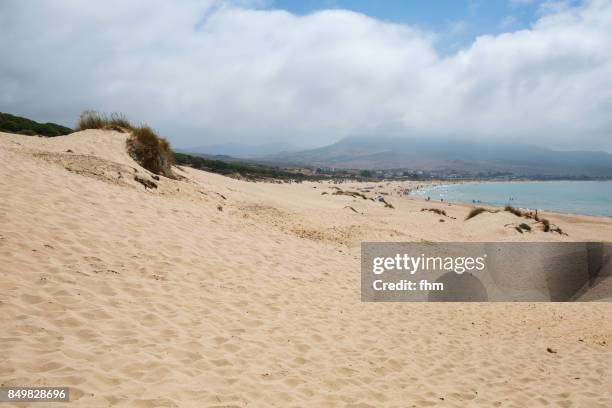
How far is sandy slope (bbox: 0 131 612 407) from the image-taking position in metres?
4.58

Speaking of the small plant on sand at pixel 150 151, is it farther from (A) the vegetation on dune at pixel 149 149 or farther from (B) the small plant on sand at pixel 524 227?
(B) the small plant on sand at pixel 524 227

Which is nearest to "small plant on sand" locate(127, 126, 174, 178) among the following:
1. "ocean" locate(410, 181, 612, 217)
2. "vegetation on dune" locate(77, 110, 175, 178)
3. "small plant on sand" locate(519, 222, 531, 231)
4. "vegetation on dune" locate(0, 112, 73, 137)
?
"vegetation on dune" locate(77, 110, 175, 178)

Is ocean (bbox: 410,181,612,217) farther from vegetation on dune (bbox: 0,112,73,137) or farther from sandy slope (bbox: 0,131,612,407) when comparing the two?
vegetation on dune (bbox: 0,112,73,137)

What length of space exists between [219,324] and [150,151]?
1408cm

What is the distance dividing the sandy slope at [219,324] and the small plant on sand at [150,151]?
531 cm

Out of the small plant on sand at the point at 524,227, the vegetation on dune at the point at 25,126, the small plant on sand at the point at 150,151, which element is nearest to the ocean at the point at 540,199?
the small plant on sand at the point at 524,227

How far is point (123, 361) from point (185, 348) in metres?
0.87

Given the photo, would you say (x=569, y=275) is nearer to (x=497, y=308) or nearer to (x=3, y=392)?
(x=497, y=308)

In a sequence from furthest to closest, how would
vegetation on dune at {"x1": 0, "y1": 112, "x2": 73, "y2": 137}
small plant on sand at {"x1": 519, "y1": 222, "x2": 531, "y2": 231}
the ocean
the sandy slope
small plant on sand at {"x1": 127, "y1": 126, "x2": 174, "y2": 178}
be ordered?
the ocean
vegetation on dune at {"x1": 0, "y1": 112, "x2": 73, "y2": 137}
small plant on sand at {"x1": 519, "y1": 222, "x2": 531, "y2": 231}
small plant on sand at {"x1": 127, "y1": 126, "x2": 174, "y2": 178}
the sandy slope

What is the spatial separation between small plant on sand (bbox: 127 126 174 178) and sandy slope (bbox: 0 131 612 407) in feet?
17.4

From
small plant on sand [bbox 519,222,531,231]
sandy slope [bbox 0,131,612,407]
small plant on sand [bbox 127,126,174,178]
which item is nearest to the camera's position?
sandy slope [bbox 0,131,612,407]

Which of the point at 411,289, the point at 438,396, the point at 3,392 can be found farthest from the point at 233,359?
the point at 411,289

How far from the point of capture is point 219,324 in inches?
248

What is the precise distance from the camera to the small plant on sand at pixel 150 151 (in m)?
17.9
